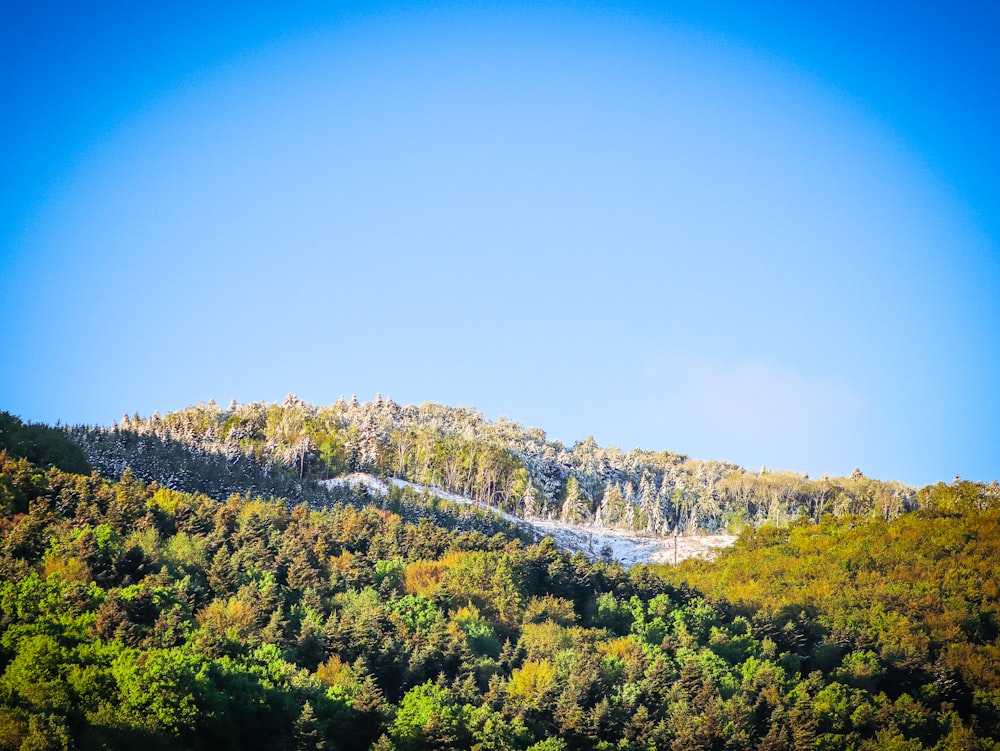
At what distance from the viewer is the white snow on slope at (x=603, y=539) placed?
405 feet

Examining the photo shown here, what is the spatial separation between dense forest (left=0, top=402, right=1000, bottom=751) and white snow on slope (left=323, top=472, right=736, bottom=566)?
1321 centimetres

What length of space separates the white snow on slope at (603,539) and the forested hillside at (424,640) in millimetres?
21918

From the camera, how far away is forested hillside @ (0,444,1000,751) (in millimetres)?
46719

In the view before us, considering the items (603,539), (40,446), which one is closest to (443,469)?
(603,539)

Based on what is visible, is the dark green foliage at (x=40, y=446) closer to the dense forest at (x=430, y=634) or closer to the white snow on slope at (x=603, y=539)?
the dense forest at (x=430, y=634)

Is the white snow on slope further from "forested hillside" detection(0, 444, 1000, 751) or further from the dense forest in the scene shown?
"forested hillside" detection(0, 444, 1000, 751)

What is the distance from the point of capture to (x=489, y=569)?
79.8 m

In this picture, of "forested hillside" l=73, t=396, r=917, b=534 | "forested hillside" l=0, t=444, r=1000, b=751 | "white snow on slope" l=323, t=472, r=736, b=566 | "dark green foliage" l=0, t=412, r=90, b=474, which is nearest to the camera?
"forested hillside" l=0, t=444, r=1000, b=751

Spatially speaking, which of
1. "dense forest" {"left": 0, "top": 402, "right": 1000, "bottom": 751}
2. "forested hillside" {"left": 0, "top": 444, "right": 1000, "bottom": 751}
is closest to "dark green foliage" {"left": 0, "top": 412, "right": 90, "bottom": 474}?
"dense forest" {"left": 0, "top": 402, "right": 1000, "bottom": 751}

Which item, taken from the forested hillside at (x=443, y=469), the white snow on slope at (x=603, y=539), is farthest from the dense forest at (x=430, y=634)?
the white snow on slope at (x=603, y=539)

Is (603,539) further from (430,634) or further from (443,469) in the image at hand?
(430,634)

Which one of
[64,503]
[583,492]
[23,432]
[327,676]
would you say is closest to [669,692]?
[327,676]

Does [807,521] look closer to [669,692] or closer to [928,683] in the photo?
[928,683]

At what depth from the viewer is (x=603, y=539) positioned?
12988 centimetres
